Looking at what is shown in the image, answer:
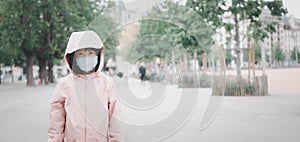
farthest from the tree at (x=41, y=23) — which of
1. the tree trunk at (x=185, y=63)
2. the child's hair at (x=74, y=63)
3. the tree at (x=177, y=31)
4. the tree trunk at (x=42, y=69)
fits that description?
the child's hair at (x=74, y=63)

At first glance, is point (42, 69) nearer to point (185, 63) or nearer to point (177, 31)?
point (185, 63)

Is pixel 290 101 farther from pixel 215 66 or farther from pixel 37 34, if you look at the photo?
pixel 37 34

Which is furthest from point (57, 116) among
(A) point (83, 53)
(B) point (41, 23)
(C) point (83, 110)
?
(B) point (41, 23)

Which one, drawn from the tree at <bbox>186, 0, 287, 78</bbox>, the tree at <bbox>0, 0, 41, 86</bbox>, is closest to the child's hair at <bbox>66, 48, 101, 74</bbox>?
the tree at <bbox>186, 0, 287, 78</bbox>

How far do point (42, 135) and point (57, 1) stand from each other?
2445cm

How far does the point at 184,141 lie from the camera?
21.5 feet

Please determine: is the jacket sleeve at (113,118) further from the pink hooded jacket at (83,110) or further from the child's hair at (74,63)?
the child's hair at (74,63)

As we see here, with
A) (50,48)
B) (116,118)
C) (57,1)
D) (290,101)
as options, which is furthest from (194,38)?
(50,48)

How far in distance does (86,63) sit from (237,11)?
46.9ft

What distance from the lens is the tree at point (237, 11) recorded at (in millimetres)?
16438

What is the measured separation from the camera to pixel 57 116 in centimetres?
295

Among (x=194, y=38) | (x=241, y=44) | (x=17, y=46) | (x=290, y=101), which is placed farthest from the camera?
(x=17, y=46)

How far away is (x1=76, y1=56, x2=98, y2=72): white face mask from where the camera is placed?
3.01 meters

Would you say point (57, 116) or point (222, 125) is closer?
point (57, 116)
